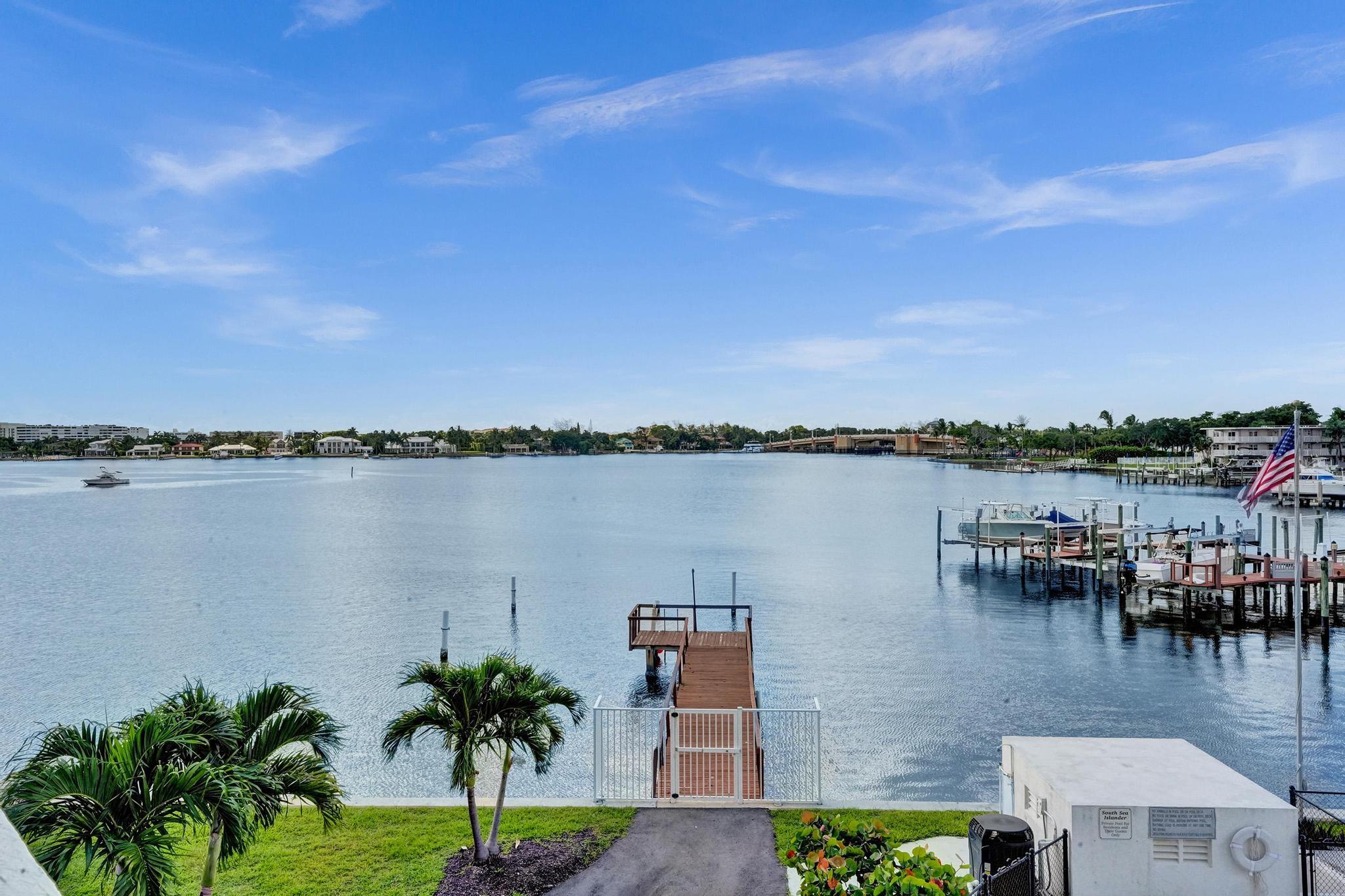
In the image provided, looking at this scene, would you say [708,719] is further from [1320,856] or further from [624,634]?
[624,634]

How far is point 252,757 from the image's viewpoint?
839 centimetres

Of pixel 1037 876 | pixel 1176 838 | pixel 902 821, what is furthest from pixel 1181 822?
pixel 902 821

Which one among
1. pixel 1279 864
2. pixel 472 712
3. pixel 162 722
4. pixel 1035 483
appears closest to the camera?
pixel 162 722

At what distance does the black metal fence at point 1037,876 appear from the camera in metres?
7.99

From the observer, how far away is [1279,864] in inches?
324

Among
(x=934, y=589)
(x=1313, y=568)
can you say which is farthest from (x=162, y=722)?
(x=1313, y=568)

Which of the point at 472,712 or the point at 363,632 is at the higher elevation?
the point at 472,712

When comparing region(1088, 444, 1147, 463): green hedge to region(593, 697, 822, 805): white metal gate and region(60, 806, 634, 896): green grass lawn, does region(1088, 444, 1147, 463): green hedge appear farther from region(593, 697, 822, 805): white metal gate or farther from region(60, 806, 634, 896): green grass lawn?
region(60, 806, 634, 896): green grass lawn

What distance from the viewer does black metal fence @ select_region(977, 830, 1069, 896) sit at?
799 cm

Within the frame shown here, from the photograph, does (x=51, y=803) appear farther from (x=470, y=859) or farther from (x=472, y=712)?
(x=470, y=859)

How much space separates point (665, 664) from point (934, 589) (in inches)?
747

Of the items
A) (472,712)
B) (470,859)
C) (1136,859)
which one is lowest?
(470,859)

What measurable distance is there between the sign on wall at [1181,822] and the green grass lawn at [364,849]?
647cm

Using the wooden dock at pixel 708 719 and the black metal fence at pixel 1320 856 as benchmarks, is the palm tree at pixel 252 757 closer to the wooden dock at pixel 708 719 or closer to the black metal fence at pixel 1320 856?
the wooden dock at pixel 708 719
